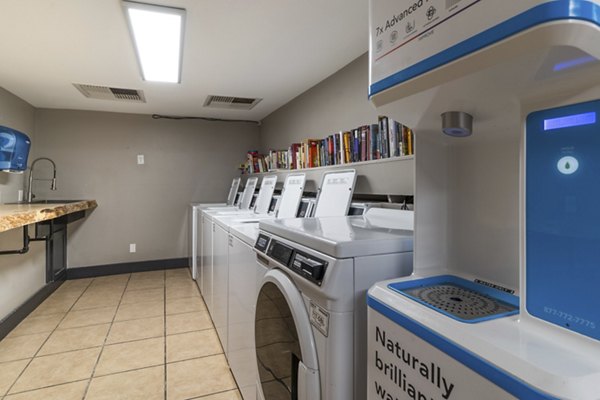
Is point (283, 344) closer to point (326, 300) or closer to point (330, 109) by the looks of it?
point (326, 300)

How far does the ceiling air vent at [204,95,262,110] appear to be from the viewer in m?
3.42

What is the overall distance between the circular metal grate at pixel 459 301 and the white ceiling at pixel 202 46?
4.98 ft

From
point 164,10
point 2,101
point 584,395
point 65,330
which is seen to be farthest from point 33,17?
point 584,395

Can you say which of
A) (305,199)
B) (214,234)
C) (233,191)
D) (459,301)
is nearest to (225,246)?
(214,234)

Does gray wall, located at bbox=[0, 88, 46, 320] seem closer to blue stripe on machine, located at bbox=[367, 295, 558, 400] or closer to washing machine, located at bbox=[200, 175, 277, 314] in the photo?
washing machine, located at bbox=[200, 175, 277, 314]

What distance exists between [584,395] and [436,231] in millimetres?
530

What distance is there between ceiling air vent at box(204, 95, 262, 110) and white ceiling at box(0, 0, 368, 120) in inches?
7.0

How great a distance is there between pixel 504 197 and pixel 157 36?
6.71 feet

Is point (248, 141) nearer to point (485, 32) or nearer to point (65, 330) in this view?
point (65, 330)

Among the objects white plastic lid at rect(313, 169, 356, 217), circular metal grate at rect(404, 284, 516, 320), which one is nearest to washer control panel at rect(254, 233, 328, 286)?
circular metal grate at rect(404, 284, 516, 320)

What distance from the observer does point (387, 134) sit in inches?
68.4

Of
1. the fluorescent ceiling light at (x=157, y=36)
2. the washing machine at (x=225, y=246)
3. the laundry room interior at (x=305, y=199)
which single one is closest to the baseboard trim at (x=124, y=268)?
the laundry room interior at (x=305, y=199)

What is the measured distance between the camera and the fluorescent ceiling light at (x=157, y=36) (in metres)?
1.68

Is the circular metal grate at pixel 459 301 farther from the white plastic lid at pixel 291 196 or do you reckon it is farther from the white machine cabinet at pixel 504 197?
the white plastic lid at pixel 291 196
